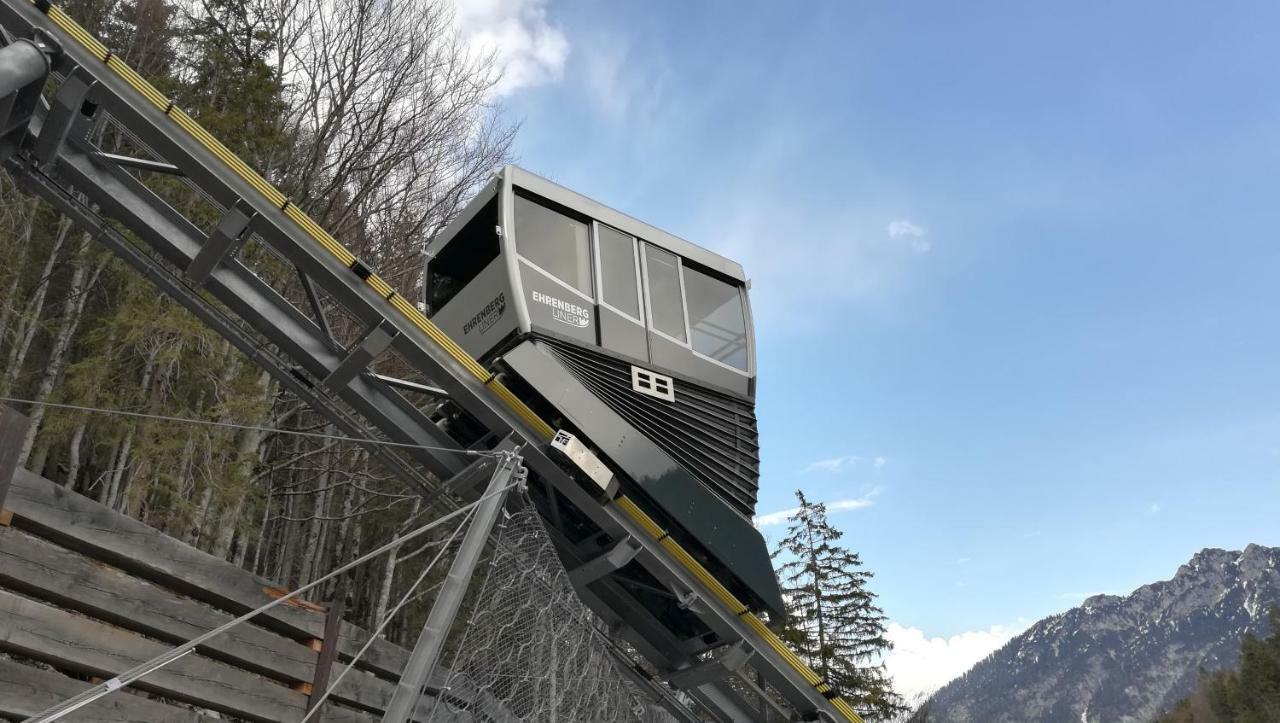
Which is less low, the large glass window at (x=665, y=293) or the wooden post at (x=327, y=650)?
the large glass window at (x=665, y=293)

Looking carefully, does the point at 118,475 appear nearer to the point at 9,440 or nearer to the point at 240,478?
the point at 240,478

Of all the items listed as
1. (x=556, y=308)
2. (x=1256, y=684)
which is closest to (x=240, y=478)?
(x=556, y=308)

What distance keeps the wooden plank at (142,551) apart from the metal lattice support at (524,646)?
1.55m

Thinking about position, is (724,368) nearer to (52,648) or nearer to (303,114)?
(52,648)

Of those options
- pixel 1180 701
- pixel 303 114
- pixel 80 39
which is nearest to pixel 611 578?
pixel 80 39

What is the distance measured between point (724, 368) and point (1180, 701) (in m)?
101

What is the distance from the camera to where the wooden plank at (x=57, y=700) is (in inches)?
150

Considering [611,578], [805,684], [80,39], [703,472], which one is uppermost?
[80,39]

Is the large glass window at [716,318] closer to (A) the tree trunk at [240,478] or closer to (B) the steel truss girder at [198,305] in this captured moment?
(B) the steel truss girder at [198,305]

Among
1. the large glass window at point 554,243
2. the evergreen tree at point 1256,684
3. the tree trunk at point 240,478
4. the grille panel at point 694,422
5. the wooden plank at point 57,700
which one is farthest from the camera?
the evergreen tree at point 1256,684

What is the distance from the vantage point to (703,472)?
6.18m

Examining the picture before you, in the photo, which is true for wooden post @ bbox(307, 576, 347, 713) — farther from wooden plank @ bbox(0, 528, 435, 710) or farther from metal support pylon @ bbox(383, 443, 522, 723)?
metal support pylon @ bbox(383, 443, 522, 723)

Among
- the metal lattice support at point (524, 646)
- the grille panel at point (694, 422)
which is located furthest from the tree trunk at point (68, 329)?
the metal lattice support at point (524, 646)

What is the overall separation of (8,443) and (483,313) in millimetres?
3053
